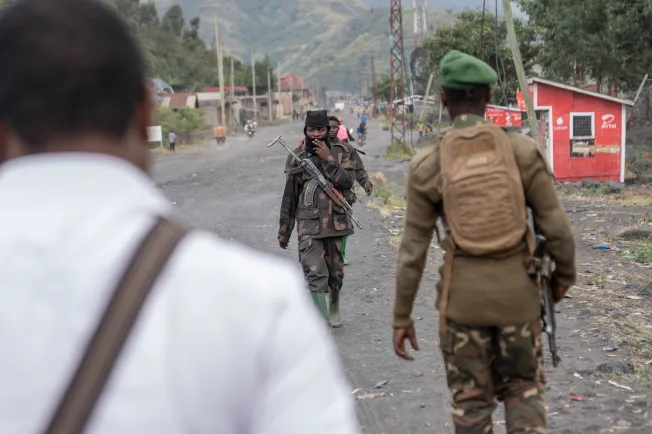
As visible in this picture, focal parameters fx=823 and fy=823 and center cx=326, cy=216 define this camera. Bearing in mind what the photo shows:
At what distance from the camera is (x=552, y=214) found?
10.8 feet

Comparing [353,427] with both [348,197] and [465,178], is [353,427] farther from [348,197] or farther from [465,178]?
[348,197]

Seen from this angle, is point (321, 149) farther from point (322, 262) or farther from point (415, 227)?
point (415, 227)

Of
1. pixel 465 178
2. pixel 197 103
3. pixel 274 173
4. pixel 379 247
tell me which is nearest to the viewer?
pixel 465 178

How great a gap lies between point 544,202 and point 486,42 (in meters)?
35.6

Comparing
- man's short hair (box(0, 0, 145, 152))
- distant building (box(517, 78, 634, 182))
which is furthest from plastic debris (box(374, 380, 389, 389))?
distant building (box(517, 78, 634, 182))

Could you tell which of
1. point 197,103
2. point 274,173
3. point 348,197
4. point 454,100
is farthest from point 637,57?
Result: point 197,103

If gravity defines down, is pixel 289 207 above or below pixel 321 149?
below

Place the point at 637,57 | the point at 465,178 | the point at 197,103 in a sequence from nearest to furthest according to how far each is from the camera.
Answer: the point at 465,178 → the point at 637,57 → the point at 197,103

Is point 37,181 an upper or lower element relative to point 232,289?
upper

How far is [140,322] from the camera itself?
115cm

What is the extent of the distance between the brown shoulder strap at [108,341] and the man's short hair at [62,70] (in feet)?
0.73

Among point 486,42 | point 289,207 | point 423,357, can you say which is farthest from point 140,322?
point 486,42

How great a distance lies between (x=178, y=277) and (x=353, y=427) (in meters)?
0.37

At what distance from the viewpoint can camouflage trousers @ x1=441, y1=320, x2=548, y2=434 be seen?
322 cm
